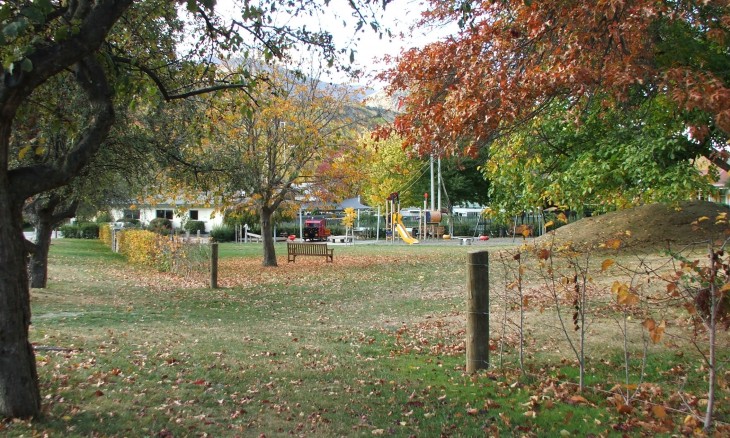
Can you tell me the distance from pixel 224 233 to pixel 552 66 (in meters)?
41.6

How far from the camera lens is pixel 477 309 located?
638 centimetres

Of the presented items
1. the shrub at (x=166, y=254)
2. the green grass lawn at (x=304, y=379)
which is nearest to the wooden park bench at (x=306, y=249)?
the shrub at (x=166, y=254)

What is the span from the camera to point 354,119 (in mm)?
22141

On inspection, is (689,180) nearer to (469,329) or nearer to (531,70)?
(531,70)

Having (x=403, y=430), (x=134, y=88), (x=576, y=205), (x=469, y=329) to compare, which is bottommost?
(x=403, y=430)

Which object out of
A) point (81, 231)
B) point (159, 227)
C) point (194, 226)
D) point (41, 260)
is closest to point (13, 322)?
point (41, 260)

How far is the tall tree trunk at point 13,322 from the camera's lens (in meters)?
4.19

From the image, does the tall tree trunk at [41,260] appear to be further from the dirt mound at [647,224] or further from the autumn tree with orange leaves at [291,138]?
the dirt mound at [647,224]

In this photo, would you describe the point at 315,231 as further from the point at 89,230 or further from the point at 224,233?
the point at 89,230

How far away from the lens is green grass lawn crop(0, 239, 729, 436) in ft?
15.6

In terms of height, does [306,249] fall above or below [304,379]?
above

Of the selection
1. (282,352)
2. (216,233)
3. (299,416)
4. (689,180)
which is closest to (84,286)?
(282,352)

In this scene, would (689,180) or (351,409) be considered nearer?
(351,409)

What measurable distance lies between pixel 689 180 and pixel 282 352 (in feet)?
32.5
